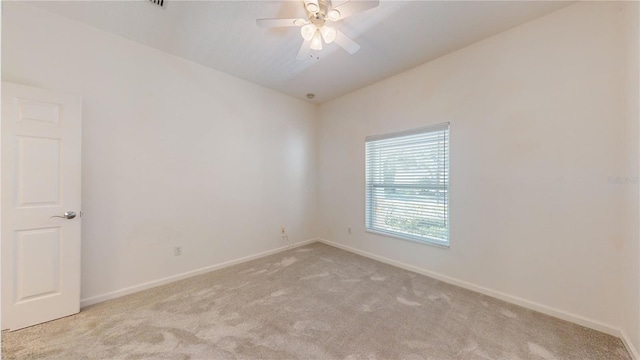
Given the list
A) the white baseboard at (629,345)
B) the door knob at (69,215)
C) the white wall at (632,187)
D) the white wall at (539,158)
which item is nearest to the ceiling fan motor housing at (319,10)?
the white wall at (539,158)

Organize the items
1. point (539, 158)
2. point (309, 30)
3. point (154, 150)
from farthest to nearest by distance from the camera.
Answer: point (154, 150) < point (539, 158) < point (309, 30)

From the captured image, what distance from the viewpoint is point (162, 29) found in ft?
7.56

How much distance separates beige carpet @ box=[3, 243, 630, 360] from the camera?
5.33 feet

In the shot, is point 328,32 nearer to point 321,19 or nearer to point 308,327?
point 321,19

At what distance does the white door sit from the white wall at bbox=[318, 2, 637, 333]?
375 centimetres

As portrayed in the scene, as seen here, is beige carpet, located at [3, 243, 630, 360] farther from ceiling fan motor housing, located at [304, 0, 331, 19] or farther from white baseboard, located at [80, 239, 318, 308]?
ceiling fan motor housing, located at [304, 0, 331, 19]

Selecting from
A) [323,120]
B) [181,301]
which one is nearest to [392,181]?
[323,120]

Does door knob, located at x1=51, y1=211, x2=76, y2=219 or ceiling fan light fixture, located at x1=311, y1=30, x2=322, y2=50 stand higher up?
ceiling fan light fixture, located at x1=311, y1=30, x2=322, y2=50

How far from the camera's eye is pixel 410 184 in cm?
312

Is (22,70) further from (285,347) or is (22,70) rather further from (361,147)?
(361,147)

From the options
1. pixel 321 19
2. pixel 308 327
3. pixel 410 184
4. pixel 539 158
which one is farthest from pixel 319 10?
pixel 308 327

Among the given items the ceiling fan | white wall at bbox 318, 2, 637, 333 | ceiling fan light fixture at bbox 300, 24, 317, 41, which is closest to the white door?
the ceiling fan

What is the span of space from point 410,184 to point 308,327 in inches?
86.6

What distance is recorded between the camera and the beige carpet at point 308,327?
1624 millimetres
